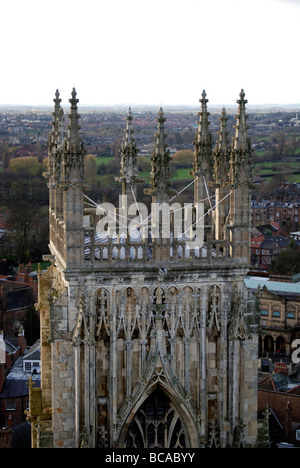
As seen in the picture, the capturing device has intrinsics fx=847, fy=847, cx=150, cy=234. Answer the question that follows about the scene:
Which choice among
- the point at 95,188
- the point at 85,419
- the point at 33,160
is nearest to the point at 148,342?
the point at 85,419

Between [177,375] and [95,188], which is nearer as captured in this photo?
[177,375]

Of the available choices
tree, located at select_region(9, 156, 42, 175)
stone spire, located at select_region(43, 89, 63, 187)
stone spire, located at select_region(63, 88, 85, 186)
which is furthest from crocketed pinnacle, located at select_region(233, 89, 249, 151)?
tree, located at select_region(9, 156, 42, 175)

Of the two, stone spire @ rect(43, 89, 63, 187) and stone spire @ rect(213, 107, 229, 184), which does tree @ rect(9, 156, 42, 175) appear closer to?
stone spire @ rect(43, 89, 63, 187)

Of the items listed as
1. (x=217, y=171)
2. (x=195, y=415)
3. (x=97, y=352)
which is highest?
(x=217, y=171)

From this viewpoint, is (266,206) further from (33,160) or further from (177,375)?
(177,375)

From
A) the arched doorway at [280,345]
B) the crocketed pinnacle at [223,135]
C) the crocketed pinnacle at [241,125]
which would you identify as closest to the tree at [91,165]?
the arched doorway at [280,345]

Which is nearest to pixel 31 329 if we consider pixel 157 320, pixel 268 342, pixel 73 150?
pixel 268 342

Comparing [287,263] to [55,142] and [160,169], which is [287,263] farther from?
[160,169]
